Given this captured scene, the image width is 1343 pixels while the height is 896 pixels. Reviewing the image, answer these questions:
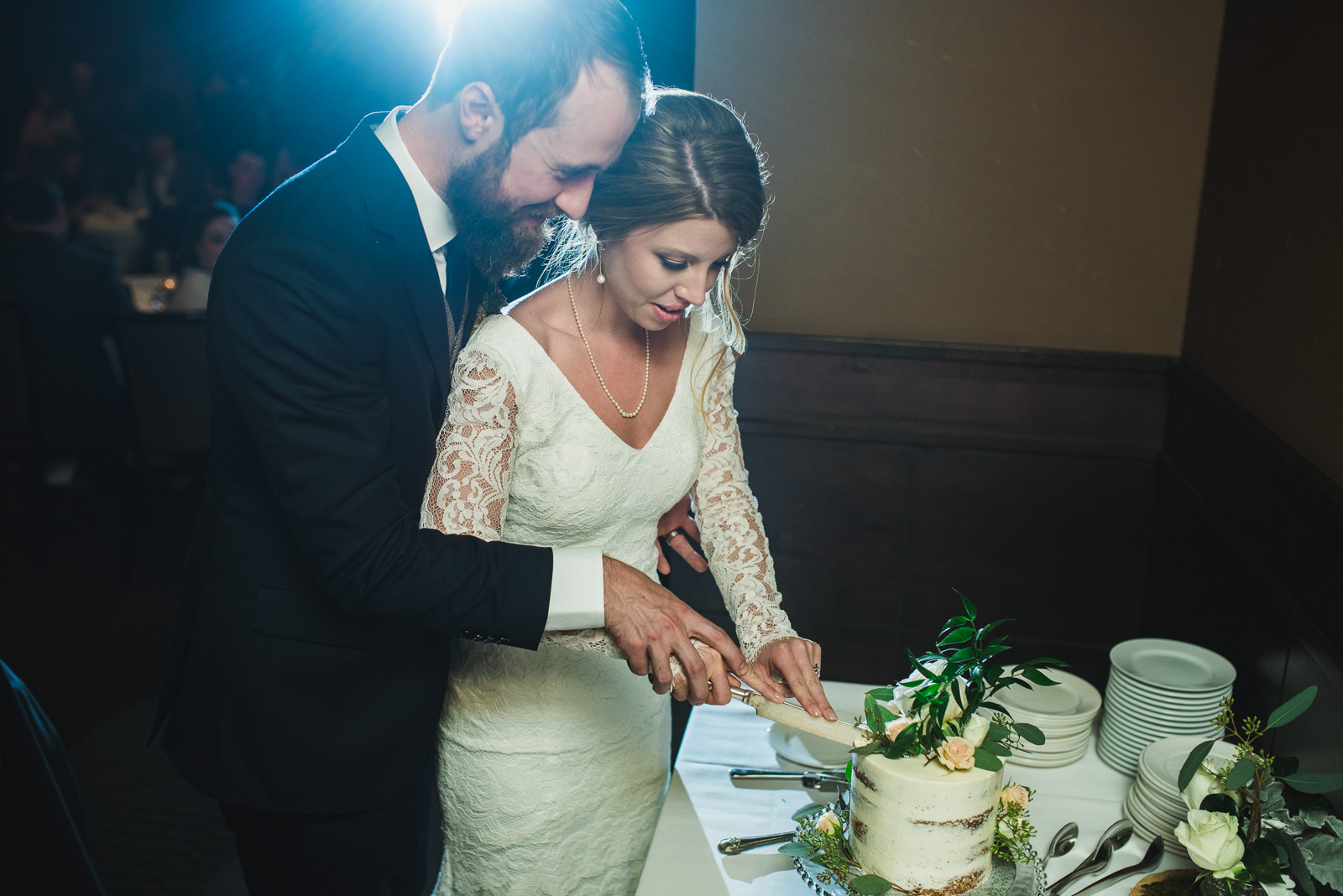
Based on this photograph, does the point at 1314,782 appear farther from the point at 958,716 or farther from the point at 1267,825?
the point at 958,716

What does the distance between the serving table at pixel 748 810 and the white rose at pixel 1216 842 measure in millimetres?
166

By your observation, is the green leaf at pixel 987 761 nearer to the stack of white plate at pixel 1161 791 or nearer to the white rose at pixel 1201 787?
the white rose at pixel 1201 787

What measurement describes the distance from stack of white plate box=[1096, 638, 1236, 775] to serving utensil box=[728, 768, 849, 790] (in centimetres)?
44

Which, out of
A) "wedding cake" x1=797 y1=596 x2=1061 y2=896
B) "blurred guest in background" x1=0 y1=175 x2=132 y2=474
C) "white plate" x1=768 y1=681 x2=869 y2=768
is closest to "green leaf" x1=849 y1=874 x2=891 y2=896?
"wedding cake" x1=797 y1=596 x2=1061 y2=896

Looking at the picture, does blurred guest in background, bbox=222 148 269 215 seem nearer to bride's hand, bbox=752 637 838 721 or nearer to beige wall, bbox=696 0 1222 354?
beige wall, bbox=696 0 1222 354

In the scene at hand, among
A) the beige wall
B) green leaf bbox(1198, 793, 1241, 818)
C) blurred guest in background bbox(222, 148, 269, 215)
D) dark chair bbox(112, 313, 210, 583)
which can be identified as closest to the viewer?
green leaf bbox(1198, 793, 1241, 818)

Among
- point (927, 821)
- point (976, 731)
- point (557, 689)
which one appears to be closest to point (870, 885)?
point (927, 821)

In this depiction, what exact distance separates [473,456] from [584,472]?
22 cm

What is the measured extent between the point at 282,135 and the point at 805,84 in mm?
5563

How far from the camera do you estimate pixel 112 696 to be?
339 centimetres

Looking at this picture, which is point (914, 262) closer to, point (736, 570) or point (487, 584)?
point (736, 570)

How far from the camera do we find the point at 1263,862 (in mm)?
1088

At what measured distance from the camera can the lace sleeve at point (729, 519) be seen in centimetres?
164

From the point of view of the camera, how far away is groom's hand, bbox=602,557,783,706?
1.25 metres
